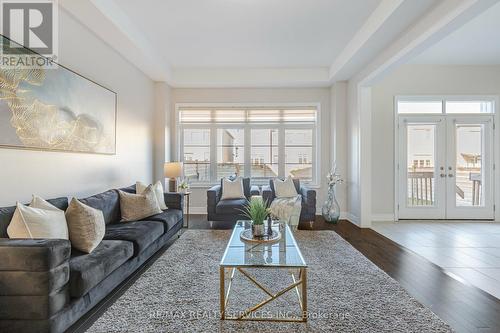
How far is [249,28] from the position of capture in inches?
150

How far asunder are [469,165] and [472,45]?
2.36 meters

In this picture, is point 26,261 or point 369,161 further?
point 369,161

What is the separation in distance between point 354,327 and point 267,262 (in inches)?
29.9

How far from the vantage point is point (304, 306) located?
1.97 metres

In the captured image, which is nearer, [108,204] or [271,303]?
[271,303]

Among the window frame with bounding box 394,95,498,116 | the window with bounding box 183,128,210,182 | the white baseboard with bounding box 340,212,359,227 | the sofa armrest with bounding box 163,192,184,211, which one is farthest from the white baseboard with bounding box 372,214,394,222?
the sofa armrest with bounding box 163,192,184,211

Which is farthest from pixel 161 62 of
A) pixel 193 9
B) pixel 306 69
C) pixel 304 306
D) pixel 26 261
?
pixel 304 306

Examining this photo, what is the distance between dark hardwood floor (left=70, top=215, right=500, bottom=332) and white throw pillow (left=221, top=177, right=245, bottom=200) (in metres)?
1.77

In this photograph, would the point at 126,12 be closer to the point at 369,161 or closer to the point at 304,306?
the point at 304,306

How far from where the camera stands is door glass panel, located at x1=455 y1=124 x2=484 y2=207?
534cm

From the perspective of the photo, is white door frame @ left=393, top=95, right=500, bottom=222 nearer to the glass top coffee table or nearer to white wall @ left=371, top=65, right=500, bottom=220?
white wall @ left=371, top=65, right=500, bottom=220

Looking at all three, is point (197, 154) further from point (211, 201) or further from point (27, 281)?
point (27, 281)

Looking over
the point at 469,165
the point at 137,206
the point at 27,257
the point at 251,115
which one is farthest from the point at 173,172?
the point at 469,165

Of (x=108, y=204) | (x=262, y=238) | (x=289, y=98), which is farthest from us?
(x=289, y=98)
